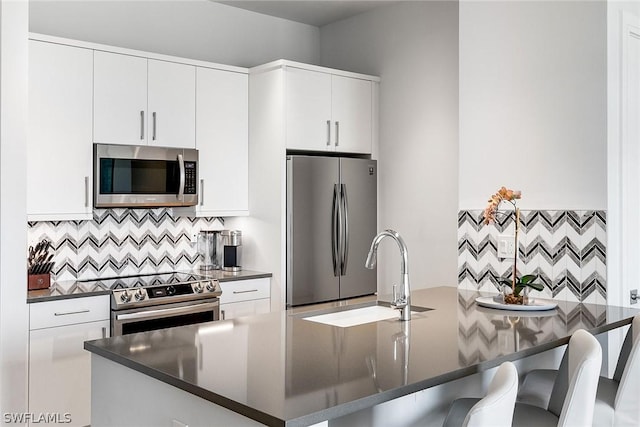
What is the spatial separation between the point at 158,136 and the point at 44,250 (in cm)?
95

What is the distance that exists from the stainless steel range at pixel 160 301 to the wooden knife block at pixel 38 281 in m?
0.31

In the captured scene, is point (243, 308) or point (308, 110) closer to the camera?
point (243, 308)

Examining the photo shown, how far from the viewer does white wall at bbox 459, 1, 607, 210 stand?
→ 3.04 meters

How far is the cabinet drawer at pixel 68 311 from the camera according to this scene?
3250mm

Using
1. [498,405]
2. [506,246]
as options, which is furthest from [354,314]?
[498,405]

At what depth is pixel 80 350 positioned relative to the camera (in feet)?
11.2

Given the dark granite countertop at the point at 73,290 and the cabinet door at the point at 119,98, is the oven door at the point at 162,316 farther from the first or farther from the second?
the cabinet door at the point at 119,98

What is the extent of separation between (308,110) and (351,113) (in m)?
0.40

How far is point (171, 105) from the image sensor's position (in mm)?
3982

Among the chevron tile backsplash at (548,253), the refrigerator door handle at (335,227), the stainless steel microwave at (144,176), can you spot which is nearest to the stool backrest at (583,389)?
the chevron tile backsplash at (548,253)

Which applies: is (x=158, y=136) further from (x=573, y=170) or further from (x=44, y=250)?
(x=573, y=170)

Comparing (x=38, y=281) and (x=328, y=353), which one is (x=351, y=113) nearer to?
(x=38, y=281)

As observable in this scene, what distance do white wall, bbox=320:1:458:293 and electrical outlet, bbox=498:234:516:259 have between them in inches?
35.8

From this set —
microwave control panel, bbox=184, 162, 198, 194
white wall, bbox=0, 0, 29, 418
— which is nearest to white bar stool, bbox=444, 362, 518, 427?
white wall, bbox=0, 0, 29, 418
